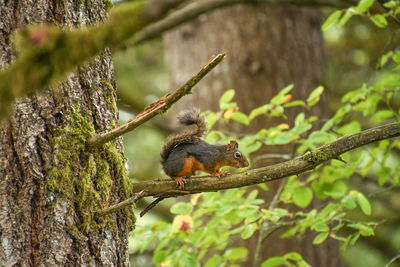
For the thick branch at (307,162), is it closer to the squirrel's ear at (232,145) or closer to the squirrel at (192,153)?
the squirrel at (192,153)

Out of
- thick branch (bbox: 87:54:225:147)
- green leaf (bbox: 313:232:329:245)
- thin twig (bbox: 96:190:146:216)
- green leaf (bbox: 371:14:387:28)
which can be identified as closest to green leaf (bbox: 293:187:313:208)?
green leaf (bbox: 313:232:329:245)

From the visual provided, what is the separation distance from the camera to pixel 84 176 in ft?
5.84

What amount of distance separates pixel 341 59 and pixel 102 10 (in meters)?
4.89

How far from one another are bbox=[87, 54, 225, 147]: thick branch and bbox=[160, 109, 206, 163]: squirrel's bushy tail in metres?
1.16

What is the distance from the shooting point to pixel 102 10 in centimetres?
201

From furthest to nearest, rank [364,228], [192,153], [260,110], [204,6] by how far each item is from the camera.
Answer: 1. [204,6]
2. [192,153]
3. [260,110]
4. [364,228]

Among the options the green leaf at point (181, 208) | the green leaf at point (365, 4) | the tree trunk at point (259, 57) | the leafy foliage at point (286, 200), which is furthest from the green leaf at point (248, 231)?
the tree trunk at point (259, 57)

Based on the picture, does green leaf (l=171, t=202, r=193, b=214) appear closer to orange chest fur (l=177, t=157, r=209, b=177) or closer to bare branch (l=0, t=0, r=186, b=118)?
orange chest fur (l=177, t=157, r=209, b=177)

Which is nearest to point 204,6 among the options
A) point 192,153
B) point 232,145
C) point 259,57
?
point 259,57

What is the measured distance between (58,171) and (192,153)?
52.5 inches

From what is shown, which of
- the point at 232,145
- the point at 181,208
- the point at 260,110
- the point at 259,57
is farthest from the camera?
the point at 259,57

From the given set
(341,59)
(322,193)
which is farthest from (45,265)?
(341,59)

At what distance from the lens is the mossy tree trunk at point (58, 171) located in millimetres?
1655

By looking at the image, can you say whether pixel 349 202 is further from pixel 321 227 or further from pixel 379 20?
pixel 379 20
